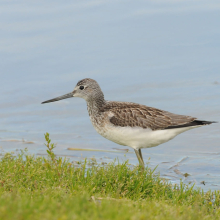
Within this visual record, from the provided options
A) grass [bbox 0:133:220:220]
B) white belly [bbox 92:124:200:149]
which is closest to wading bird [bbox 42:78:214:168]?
white belly [bbox 92:124:200:149]

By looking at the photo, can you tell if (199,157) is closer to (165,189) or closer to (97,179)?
(165,189)

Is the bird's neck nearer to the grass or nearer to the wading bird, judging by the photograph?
the wading bird

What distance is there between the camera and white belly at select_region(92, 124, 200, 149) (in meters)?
9.29

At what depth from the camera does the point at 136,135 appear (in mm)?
9375

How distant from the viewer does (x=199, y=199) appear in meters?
8.02

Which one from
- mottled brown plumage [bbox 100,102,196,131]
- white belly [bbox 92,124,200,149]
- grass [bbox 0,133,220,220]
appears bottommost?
grass [bbox 0,133,220,220]

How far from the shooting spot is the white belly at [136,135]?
9291 millimetres

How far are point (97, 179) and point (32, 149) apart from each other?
15.7ft

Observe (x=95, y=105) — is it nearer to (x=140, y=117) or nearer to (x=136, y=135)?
(x=140, y=117)

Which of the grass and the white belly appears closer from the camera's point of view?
the grass

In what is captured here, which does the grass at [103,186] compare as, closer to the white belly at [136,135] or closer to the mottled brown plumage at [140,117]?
the white belly at [136,135]

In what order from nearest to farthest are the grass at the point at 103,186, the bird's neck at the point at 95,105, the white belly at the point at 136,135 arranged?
1. the grass at the point at 103,186
2. the white belly at the point at 136,135
3. the bird's neck at the point at 95,105

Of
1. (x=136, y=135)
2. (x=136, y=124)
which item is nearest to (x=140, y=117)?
(x=136, y=124)

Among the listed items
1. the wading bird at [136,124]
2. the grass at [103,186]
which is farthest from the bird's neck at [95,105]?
the grass at [103,186]
